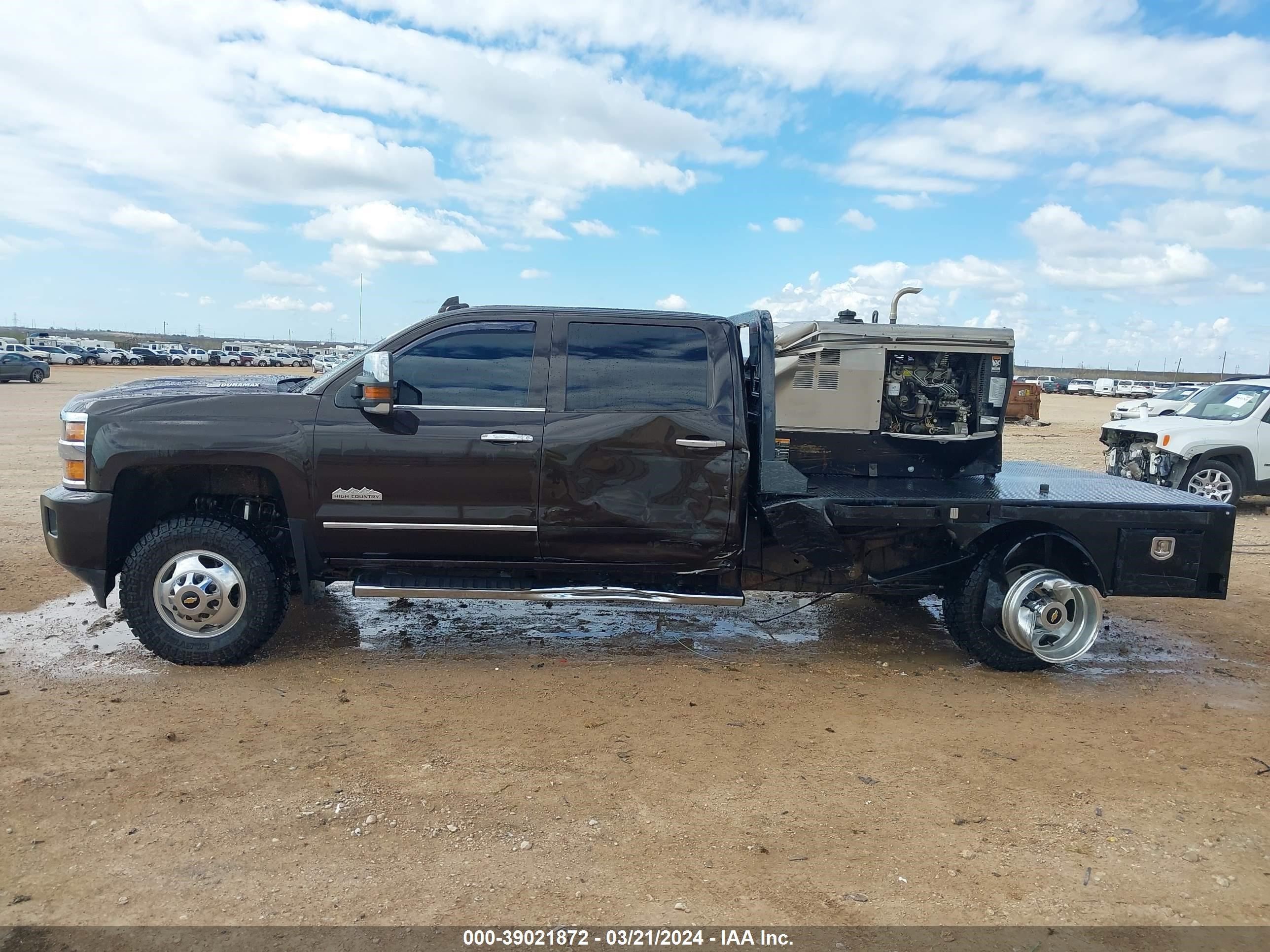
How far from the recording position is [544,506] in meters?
4.95

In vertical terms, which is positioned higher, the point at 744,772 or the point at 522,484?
the point at 522,484

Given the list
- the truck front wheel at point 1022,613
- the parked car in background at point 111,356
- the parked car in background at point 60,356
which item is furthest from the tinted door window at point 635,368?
the parked car in background at point 111,356

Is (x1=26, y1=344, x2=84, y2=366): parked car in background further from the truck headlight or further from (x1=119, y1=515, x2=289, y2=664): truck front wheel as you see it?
(x1=119, y1=515, x2=289, y2=664): truck front wheel

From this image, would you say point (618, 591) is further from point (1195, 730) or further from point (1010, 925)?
point (1195, 730)

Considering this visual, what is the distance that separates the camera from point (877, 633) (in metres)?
6.21

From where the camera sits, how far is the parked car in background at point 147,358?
194 feet

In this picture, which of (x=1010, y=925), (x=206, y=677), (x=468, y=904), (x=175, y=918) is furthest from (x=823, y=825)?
(x=206, y=677)

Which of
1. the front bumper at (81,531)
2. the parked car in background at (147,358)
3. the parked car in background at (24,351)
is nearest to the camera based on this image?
the front bumper at (81,531)

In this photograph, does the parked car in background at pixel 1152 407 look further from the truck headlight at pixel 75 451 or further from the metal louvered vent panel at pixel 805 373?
the truck headlight at pixel 75 451

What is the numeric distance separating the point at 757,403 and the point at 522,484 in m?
1.46

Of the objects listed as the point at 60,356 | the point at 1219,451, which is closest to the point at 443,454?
the point at 1219,451

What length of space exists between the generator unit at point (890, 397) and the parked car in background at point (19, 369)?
37447 millimetres

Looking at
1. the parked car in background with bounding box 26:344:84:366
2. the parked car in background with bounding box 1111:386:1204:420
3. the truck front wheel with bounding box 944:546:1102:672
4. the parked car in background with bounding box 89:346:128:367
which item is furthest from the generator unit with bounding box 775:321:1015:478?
the parked car in background with bounding box 89:346:128:367

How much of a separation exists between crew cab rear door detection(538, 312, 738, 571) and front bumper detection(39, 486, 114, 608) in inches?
90.6
